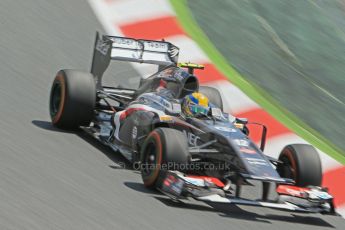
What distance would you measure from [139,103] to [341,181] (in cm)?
255

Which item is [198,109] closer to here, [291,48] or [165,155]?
[165,155]

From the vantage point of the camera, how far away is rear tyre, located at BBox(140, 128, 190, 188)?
9312 millimetres

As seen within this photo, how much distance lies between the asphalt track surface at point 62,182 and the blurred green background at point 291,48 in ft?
6.08

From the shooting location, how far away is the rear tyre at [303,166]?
9875 mm

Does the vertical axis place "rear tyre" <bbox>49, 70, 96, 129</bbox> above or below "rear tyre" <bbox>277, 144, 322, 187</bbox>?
above

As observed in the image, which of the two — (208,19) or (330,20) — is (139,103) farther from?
(330,20)

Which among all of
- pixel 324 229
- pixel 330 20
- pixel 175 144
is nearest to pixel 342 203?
pixel 324 229

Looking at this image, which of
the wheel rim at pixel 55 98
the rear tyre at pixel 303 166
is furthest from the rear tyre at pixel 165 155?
the wheel rim at pixel 55 98

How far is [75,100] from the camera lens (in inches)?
428

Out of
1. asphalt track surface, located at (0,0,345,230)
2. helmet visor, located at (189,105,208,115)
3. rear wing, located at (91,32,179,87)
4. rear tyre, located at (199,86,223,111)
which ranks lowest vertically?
asphalt track surface, located at (0,0,345,230)

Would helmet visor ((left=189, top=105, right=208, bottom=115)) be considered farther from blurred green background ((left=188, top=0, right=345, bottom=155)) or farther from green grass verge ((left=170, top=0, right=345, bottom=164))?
blurred green background ((left=188, top=0, right=345, bottom=155))

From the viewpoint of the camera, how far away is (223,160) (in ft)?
31.4

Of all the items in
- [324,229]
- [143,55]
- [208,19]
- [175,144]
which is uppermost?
[208,19]

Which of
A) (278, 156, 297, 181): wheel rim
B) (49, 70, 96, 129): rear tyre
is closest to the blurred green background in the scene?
(278, 156, 297, 181): wheel rim
